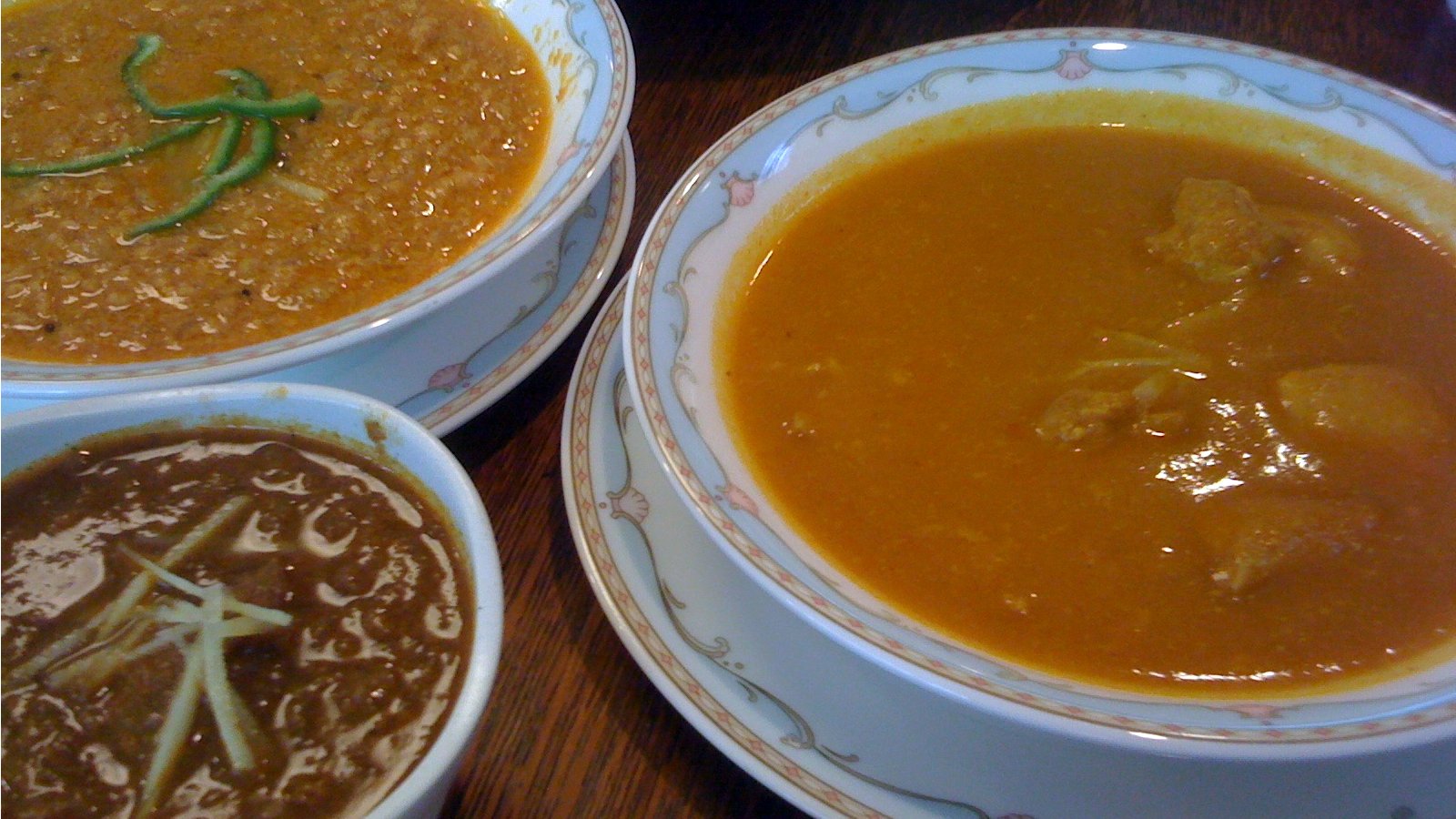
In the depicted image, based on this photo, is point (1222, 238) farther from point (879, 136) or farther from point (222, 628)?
point (222, 628)

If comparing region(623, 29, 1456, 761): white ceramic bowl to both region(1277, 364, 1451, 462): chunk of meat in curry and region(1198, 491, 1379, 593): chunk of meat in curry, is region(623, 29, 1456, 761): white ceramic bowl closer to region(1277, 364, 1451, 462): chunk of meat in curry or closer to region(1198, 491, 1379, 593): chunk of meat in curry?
region(1198, 491, 1379, 593): chunk of meat in curry

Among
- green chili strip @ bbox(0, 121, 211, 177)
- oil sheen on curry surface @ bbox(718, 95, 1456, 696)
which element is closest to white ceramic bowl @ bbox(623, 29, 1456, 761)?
oil sheen on curry surface @ bbox(718, 95, 1456, 696)

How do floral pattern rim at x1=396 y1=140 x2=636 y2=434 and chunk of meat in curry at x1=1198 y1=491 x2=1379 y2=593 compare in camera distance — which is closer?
chunk of meat in curry at x1=1198 y1=491 x2=1379 y2=593

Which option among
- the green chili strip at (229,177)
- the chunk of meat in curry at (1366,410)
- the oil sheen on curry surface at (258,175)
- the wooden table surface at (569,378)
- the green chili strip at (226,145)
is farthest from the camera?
the green chili strip at (226,145)

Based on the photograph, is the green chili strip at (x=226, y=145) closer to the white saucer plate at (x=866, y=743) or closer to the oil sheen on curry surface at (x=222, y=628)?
the oil sheen on curry surface at (x=222, y=628)

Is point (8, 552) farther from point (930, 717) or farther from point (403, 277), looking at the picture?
point (930, 717)

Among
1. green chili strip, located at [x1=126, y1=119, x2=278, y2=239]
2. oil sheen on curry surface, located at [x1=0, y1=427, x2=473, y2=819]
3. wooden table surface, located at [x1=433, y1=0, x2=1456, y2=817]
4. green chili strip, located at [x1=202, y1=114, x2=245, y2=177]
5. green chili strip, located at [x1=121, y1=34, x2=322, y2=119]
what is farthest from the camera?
green chili strip, located at [x1=121, y1=34, x2=322, y2=119]

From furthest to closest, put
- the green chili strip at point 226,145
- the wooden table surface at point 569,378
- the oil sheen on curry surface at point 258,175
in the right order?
1. the green chili strip at point 226,145
2. the oil sheen on curry surface at point 258,175
3. the wooden table surface at point 569,378

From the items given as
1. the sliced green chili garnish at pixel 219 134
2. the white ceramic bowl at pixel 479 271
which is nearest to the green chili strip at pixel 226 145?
the sliced green chili garnish at pixel 219 134
